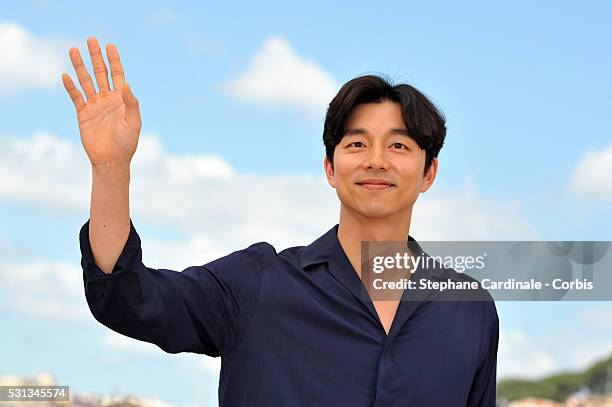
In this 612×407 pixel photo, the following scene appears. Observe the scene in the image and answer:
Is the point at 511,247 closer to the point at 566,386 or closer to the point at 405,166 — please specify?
the point at 405,166

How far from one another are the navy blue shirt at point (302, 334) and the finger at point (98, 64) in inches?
36.1

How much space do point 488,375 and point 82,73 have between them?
2993 mm

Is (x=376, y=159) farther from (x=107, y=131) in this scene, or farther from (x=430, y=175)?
(x=107, y=131)

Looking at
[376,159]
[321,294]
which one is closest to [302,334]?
[321,294]

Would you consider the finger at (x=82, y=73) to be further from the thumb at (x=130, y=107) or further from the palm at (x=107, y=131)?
the thumb at (x=130, y=107)

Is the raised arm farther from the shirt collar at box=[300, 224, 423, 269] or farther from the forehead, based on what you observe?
the forehead

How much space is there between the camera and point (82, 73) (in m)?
4.45

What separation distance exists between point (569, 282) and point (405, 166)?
2.66 meters

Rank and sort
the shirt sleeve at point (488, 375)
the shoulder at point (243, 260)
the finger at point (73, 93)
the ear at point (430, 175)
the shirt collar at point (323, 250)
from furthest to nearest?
1. the ear at point (430, 175)
2. the shirt sleeve at point (488, 375)
3. the shirt collar at point (323, 250)
4. the shoulder at point (243, 260)
5. the finger at point (73, 93)

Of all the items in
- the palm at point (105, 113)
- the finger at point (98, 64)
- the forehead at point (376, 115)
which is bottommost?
the palm at point (105, 113)

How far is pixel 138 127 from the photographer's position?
436 centimetres

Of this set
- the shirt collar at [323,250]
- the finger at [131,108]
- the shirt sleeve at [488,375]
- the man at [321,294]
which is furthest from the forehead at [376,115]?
the finger at [131,108]

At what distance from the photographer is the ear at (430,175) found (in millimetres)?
5617

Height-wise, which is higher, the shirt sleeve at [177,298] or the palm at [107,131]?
the palm at [107,131]
